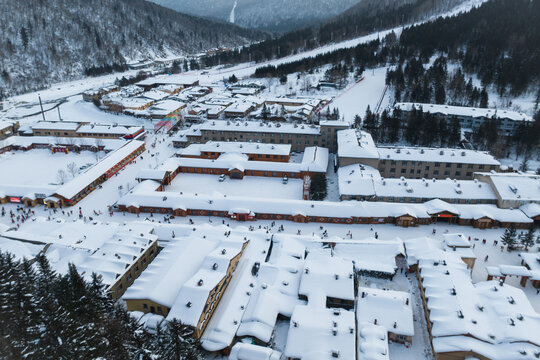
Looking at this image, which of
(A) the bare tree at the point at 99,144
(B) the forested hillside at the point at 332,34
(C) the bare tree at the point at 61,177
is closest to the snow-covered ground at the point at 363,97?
(A) the bare tree at the point at 99,144

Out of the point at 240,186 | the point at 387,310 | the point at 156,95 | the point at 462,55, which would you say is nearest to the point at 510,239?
the point at 387,310

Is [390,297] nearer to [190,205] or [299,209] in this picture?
[299,209]

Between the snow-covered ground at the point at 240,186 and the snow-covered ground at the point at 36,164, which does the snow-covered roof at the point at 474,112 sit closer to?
the snow-covered ground at the point at 240,186

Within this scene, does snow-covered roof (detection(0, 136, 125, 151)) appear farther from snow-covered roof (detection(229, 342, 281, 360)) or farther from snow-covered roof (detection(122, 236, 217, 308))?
snow-covered roof (detection(229, 342, 281, 360))

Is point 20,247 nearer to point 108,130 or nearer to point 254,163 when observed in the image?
point 254,163

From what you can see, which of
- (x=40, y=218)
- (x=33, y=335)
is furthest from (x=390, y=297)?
(x=40, y=218)
